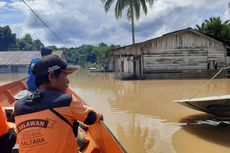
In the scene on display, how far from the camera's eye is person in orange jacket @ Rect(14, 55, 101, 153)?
2383mm

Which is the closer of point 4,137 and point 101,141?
point 4,137

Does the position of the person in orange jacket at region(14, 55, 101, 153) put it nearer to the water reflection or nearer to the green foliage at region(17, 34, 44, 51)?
A: the water reflection

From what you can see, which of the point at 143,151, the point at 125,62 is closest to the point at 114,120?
the point at 143,151

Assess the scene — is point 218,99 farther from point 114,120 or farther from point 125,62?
point 125,62

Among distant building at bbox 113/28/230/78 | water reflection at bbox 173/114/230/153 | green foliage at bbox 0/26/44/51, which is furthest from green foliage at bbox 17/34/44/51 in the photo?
water reflection at bbox 173/114/230/153

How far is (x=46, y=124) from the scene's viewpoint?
238 cm

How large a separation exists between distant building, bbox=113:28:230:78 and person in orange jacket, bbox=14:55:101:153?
74.1ft

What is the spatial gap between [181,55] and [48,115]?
23639 mm

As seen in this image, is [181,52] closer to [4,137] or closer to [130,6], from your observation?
[130,6]

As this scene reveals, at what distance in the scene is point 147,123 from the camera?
860cm

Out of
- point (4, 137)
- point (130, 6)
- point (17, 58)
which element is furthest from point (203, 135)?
point (17, 58)

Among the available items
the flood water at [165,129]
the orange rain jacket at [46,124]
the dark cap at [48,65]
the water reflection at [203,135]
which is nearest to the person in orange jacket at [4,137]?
the orange rain jacket at [46,124]

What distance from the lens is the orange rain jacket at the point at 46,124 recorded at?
238 centimetres

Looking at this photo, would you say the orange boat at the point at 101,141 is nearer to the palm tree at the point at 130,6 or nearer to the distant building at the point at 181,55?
the distant building at the point at 181,55
